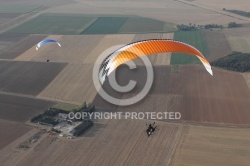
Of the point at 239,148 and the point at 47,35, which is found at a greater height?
the point at 239,148

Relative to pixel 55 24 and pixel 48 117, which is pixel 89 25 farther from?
pixel 48 117

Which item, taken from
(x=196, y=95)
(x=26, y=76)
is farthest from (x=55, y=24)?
(x=196, y=95)

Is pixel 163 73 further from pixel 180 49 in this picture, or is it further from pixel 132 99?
pixel 180 49

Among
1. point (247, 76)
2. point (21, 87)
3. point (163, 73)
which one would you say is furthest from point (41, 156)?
point (247, 76)

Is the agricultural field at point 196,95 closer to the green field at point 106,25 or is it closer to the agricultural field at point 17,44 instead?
the agricultural field at point 17,44
